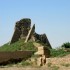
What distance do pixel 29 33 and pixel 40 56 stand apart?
22906mm

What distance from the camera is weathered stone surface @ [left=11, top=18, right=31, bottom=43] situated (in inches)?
2018

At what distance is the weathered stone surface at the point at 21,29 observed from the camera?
51263mm

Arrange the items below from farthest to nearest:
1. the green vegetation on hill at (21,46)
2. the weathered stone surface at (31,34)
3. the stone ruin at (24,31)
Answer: the stone ruin at (24,31), the weathered stone surface at (31,34), the green vegetation on hill at (21,46)

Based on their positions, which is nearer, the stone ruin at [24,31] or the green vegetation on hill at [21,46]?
the green vegetation on hill at [21,46]

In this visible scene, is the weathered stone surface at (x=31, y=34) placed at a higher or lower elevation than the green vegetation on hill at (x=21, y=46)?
higher

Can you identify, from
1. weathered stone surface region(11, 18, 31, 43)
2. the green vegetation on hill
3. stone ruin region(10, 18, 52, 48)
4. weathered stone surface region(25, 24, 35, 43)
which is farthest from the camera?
weathered stone surface region(11, 18, 31, 43)

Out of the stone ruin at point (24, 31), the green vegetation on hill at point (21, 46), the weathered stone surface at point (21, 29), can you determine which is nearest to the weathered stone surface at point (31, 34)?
the stone ruin at point (24, 31)

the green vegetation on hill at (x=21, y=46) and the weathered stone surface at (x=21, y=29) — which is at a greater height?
the weathered stone surface at (x=21, y=29)

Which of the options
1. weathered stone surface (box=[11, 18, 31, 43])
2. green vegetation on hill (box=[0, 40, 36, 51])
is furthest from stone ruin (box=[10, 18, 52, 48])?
green vegetation on hill (box=[0, 40, 36, 51])

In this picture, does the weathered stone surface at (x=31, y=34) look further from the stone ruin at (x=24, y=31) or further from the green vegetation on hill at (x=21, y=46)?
the green vegetation on hill at (x=21, y=46)

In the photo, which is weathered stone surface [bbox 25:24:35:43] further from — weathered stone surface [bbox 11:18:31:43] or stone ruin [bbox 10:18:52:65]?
weathered stone surface [bbox 11:18:31:43]

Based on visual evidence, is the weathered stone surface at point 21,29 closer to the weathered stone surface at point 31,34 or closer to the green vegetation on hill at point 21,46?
the weathered stone surface at point 31,34

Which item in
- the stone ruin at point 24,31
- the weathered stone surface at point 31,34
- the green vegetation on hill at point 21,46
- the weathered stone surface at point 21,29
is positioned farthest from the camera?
the weathered stone surface at point 21,29

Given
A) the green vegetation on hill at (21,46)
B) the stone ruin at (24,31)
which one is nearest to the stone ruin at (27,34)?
the stone ruin at (24,31)
